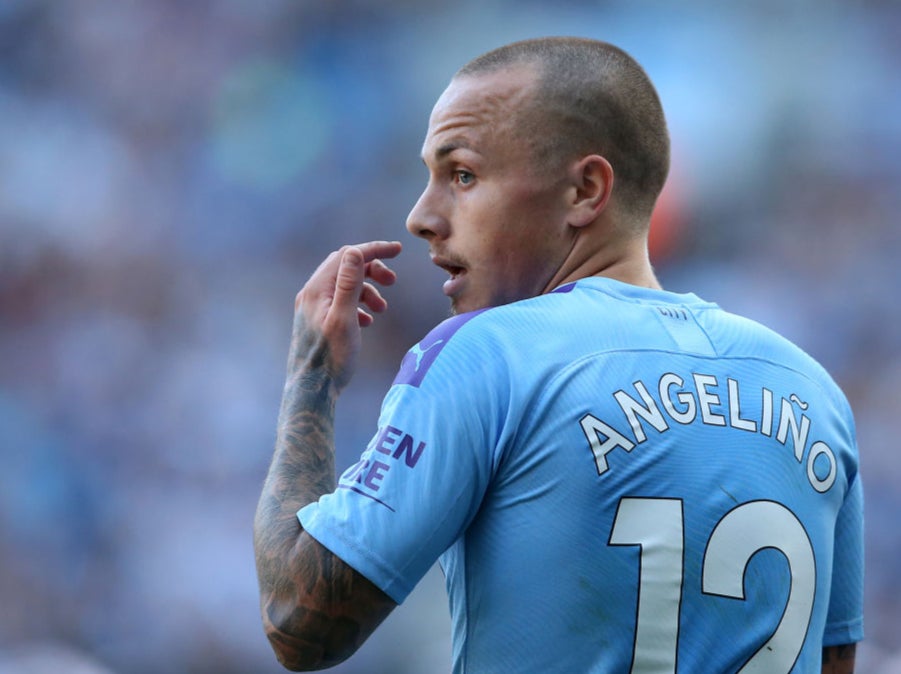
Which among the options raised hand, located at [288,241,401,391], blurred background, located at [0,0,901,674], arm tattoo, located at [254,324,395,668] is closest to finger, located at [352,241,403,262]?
raised hand, located at [288,241,401,391]

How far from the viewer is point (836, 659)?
1734mm

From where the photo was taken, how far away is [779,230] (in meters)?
5.88

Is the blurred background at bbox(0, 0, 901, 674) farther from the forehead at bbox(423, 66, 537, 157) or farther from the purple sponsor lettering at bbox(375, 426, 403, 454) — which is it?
the purple sponsor lettering at bbox(375, 426, 403, 454)

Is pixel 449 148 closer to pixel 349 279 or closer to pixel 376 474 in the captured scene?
pixel 349 279

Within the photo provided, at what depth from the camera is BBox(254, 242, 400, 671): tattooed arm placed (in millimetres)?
1403

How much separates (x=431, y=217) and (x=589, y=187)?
0.26 metres

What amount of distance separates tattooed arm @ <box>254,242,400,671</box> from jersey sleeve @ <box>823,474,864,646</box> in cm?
73

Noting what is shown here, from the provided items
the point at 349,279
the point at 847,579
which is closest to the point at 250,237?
the point at 349,279

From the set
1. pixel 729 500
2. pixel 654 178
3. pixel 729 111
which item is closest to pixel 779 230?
pixel 729 111

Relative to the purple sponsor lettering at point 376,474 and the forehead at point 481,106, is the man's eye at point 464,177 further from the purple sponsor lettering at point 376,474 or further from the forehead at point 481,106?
the purple sponsor lettering at point 376,474

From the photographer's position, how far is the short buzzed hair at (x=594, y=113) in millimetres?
1771

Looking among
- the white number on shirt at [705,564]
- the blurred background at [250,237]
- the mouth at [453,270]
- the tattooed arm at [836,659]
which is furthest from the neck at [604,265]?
the blurred background at [250,237]

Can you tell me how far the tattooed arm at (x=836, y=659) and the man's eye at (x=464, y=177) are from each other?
0.92 meters

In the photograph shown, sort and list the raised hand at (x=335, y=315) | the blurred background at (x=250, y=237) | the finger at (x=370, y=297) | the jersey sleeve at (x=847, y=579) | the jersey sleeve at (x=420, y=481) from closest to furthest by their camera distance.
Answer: the jersey sleeve at (x=420, y=481) < the jersey sleeve at (x=847, y=579) < the raised hand at (x=335, y=315) < the finger at (x=370, y=297) < the blurred background at (x=250, y=237)
